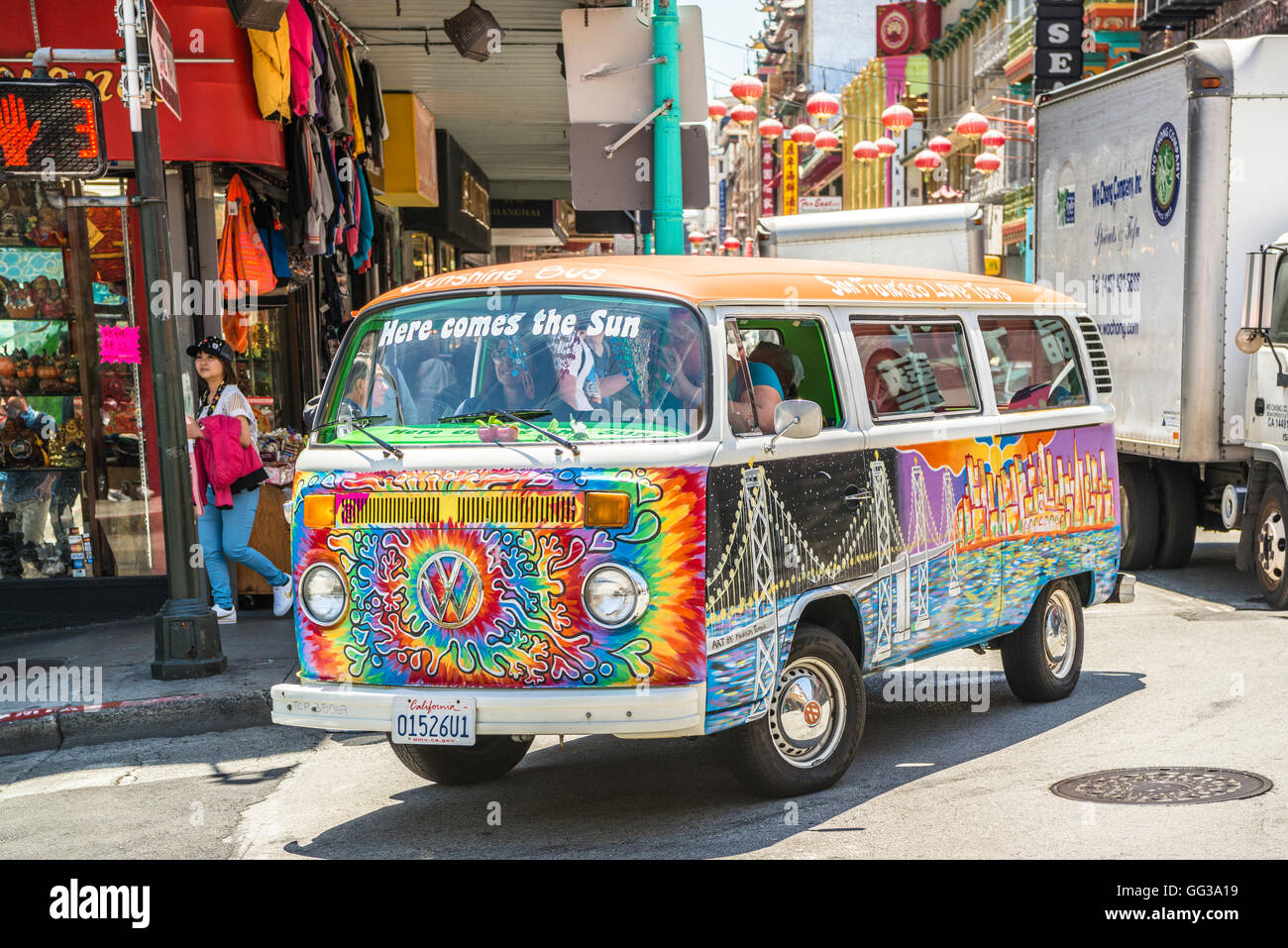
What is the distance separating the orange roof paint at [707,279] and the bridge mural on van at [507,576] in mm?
851

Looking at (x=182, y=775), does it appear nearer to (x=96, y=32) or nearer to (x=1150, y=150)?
(x=96, y=32)

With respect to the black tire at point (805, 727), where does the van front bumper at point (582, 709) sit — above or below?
above

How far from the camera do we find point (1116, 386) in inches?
503

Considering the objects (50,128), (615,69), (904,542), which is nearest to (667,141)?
(615,69)

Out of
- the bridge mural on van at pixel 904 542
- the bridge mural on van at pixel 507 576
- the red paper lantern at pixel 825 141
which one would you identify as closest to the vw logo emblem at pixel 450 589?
the bridge mural on van at pixel 507 576

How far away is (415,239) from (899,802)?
50.8ft

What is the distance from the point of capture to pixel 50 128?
7969mm

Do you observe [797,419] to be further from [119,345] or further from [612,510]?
[119,345]

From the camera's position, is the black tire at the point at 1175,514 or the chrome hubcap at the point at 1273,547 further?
the black tire at the point at 1175,514

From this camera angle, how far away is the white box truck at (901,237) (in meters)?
18.8

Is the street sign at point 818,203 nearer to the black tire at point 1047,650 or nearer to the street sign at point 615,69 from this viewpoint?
the street sign at point 615,69

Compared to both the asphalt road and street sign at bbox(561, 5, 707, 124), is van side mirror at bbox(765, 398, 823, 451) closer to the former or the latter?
the asphalt road

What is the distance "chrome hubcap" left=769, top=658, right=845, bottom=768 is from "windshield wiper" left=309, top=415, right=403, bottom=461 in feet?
5.70
